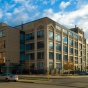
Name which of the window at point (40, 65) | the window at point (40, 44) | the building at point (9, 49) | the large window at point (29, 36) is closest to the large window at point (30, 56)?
the building at point (9, 49)

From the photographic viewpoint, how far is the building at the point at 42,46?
7288cm

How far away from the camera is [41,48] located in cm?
7362

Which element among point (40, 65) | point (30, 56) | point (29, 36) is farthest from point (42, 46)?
point (29, 36)

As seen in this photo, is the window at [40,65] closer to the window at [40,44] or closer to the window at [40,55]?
the window at [40,55]

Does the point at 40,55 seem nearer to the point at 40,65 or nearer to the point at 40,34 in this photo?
the point at 40,65

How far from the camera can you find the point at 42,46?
7356 cm

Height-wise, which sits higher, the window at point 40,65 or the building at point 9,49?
the building at point 9,49

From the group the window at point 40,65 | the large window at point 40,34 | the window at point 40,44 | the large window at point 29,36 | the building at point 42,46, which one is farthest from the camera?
the large window at point 29,36

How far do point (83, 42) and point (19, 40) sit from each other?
39.4 metres

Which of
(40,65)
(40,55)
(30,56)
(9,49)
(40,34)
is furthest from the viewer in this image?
(30,56)

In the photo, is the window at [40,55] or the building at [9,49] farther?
the window at [40,55]

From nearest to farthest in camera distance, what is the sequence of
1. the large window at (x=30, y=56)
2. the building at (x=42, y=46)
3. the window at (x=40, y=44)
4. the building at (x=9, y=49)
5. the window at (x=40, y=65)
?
1. the building at (x=9, y=49)
2. the window at (x=40, y=65)
3. the building at (x=42, y=46)
4. the window at (x=40, y=44)
5. the large window at (x=30, y=56)

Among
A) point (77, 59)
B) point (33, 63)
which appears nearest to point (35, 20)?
point (33, 63)

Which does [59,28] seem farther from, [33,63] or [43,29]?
[33,63]
